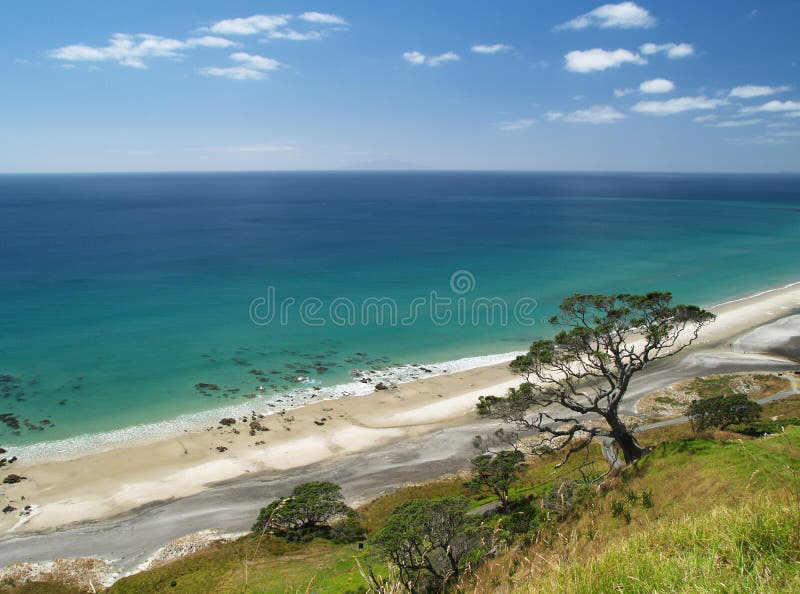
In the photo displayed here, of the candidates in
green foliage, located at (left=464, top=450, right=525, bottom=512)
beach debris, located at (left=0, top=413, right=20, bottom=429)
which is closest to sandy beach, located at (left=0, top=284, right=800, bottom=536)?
beach debris, located at (left=0, top=413, right=20, bottom=429)

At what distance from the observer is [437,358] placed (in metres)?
52.0

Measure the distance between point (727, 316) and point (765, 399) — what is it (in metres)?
26.2

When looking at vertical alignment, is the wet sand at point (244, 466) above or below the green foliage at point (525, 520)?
below

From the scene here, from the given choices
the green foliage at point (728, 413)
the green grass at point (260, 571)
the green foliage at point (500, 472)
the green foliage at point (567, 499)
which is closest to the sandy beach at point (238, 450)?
the green grass at point (260, 571)

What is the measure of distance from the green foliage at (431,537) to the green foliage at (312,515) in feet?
28.5

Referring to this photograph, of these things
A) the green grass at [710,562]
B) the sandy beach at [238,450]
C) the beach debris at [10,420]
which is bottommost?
the sandy beach at [238,450]

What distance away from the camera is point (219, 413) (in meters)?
40.4

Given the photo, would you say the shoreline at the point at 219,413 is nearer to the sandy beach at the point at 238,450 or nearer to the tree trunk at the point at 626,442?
the sandy beach at the point at 238,450

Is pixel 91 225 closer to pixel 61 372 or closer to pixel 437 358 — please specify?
pixel 61 372

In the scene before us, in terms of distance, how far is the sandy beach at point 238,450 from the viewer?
29.9 metres

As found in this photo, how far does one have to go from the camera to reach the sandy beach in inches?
1179

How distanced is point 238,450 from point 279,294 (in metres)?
39.3

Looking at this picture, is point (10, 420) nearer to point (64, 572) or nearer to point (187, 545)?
point (64, 572)

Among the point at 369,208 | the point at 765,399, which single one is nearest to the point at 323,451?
the point at 765,399
